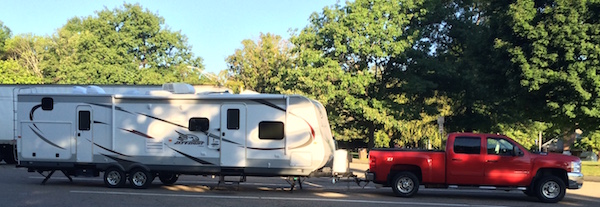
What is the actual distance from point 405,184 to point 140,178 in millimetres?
7416

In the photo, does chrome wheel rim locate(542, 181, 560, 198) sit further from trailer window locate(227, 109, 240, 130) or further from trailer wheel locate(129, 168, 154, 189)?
trailer wheel locate(129, 168, 154, 189)

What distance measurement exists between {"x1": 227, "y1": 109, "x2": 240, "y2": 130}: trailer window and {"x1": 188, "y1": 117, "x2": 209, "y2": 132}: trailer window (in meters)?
0.65

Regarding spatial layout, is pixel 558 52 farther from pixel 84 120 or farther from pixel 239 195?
pixel 84 120

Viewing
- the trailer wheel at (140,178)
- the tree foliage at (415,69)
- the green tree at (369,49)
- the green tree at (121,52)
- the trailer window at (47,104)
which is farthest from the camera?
the green tree at (121,52)

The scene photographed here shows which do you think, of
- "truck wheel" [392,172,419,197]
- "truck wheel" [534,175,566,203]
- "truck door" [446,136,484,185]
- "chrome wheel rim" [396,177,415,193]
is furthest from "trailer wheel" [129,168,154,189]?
"truck wheel" [534,175,566,203]

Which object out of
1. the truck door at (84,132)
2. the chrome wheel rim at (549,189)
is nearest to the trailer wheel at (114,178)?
the truck door at (84,132)

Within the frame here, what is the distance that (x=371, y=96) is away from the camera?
103 feet

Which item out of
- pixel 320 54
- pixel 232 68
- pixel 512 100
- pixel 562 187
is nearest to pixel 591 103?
pixel 512 100

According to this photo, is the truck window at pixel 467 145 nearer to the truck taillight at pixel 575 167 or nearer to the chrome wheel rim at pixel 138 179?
the truck taillight at pixel 575 167

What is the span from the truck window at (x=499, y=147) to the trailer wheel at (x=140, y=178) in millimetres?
9306

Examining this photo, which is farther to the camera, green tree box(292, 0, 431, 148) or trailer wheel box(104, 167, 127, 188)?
green tree box(292, 0, 431, 148)

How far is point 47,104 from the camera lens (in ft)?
48.1

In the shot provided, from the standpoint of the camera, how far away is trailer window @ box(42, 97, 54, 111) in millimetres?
14633

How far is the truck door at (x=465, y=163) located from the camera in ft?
42.1
